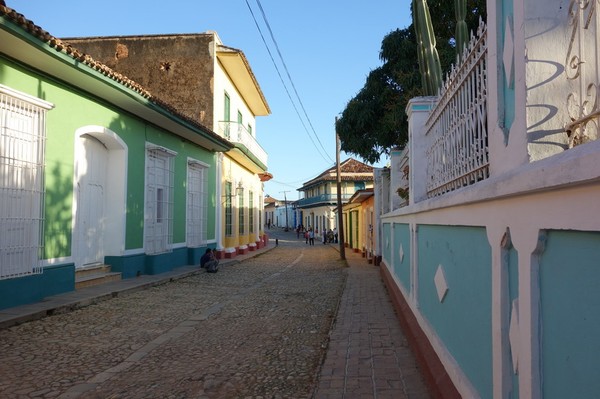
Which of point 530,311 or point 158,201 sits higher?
point 158,201

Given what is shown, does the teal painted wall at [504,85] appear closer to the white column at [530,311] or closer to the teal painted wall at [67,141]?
the white column at [530,311]

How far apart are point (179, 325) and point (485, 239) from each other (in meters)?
4.67

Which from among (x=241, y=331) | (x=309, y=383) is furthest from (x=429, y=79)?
(x=309, y=383)

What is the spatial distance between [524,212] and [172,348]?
4.16 meters

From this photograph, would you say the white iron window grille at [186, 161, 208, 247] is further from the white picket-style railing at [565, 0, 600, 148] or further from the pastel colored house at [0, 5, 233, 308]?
the white picket-style railing at [565, 0, 600, 148]

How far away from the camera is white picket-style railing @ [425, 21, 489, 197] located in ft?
9.20

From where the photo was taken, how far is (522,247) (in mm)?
1892

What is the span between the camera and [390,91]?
14.7m

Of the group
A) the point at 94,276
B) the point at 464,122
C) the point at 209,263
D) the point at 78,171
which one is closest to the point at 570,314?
the point at 464,122

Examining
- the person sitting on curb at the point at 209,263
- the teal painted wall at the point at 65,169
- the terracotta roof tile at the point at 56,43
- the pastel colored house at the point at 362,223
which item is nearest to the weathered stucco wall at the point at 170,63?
the person sitting on curb at the point at 209,263

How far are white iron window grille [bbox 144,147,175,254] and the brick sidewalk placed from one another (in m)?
5.61

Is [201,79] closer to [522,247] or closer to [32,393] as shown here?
[32,393]

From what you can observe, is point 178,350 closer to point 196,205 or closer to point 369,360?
point 369,360

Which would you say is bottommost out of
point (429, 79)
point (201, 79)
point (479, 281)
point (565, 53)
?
point (479, 281)
